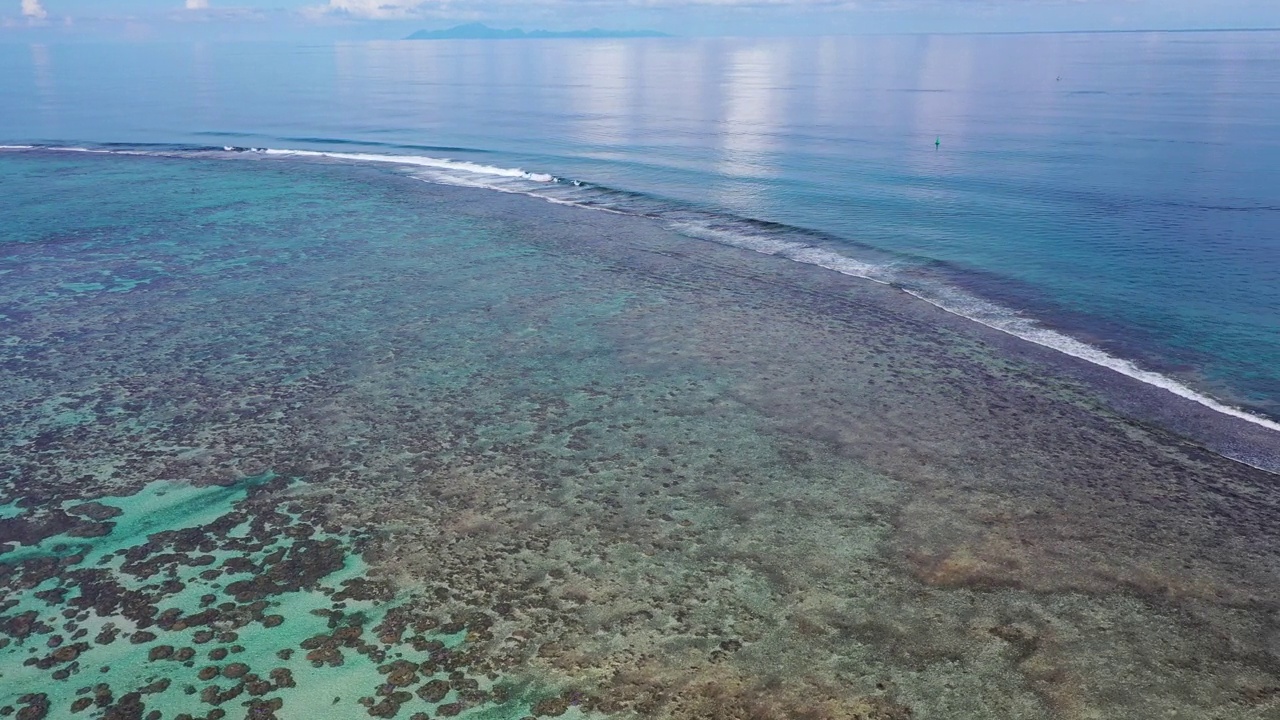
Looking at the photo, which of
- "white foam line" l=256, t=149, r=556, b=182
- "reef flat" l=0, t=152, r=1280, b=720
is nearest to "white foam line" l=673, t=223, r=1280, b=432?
"reef flat" l=0, t=152, r=1280, b=720

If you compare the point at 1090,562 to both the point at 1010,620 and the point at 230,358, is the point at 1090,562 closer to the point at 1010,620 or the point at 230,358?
the point at 1010,620

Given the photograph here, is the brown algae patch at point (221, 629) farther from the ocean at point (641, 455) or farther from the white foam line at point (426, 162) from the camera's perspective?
the white foam line at point (426, 162)

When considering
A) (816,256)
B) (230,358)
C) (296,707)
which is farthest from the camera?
(816,256)

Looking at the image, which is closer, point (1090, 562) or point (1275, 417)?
point (1090, 562)

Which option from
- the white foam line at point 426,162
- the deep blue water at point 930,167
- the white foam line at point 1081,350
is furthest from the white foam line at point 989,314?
the white foam line at point 426,162

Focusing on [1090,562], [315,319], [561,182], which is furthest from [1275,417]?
[561,182]

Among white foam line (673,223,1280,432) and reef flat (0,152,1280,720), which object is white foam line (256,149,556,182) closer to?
white foam line (673,223,1280,432)
